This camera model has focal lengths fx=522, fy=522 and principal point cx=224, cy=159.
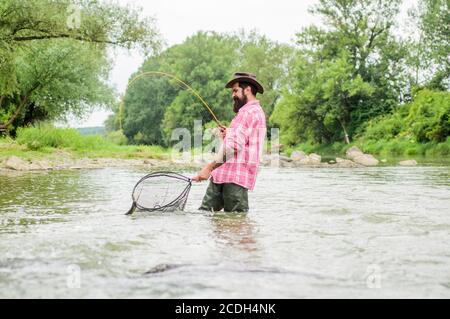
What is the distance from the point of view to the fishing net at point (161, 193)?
6.95 m

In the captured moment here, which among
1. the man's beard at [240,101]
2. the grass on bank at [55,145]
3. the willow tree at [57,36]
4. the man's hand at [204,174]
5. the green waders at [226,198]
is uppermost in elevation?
the willow tree at [57,36]

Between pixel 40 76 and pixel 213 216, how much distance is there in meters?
24.1

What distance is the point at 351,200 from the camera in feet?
28.0

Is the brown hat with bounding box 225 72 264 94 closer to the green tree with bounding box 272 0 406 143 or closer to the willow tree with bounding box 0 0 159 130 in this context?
the willow tree with bounding box 0 0 159 130

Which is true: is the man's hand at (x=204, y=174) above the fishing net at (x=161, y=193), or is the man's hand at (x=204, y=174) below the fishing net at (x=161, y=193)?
above

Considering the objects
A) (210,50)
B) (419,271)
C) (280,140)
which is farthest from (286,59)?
(419,271)

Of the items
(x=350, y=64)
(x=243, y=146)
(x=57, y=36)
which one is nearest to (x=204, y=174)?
(x=243, y=146)

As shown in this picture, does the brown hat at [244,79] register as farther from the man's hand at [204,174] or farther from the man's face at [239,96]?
the man's hand at [204,174]

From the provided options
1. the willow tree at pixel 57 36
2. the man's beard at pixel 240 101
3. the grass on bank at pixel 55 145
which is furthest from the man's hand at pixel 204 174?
the grass on bank at pixel 55 145

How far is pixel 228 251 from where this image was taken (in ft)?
14.2

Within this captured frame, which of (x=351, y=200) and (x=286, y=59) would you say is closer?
(x=351, y=200)

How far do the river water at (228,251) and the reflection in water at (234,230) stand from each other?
0.04ft

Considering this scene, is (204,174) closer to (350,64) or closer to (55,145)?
(55,145)
